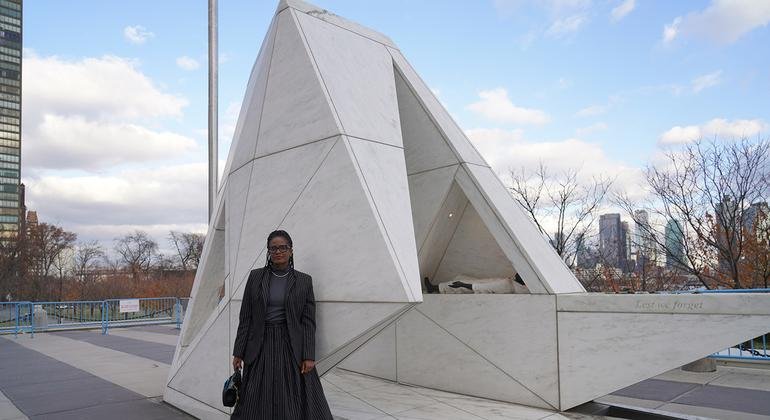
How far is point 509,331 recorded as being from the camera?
5.98m

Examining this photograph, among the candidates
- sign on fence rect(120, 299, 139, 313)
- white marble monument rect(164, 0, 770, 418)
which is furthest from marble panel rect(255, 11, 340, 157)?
sign on fence rect(120, 299, 139, 313)

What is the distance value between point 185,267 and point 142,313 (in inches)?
1537

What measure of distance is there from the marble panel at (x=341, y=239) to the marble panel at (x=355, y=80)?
52cm

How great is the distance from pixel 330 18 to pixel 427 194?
8.23 ft

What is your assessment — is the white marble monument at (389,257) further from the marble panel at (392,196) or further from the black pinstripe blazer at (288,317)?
the black pinstripe blazer at (288,317)

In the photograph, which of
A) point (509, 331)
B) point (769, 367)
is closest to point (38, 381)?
point (509, 331)

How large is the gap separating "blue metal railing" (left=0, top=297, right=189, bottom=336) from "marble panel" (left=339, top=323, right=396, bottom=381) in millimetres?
12735

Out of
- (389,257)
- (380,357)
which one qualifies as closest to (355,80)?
(389,257)

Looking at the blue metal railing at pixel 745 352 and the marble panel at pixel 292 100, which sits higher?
the marble panel at pixel 292 100

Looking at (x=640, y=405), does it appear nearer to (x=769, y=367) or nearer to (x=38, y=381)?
(x=769, y=367)

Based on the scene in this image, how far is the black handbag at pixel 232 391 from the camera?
398cm

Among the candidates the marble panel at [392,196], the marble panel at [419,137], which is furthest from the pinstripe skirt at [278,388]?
the marble panel at [419,137]

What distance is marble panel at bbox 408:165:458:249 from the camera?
680 centimetres

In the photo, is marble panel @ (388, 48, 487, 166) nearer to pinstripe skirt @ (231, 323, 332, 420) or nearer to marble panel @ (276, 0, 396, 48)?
marble panel @ (276, 0, 396, 48)
